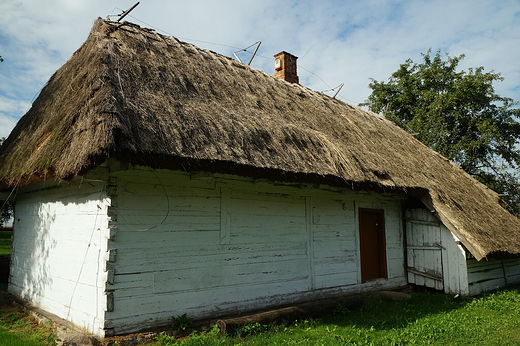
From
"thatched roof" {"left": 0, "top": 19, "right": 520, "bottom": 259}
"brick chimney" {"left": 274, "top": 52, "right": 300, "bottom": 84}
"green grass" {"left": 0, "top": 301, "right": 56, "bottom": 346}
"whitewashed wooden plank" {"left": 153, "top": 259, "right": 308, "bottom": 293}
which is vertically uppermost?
"brick chimney" {"left": 274, "top": 52, "right": 300, "bottom": 84}

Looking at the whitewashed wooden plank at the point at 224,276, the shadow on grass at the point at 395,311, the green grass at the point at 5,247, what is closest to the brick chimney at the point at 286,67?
the whitewashed wooden plank at the point at 224,276

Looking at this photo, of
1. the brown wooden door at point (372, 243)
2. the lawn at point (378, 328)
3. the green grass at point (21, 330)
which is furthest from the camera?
the brown wooden door at point (372, 243)

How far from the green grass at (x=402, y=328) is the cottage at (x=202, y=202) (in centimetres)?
84

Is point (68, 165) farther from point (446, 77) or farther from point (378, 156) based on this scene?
point (446, 77)

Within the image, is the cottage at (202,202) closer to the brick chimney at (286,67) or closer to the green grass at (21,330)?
the green grass at (21,330)

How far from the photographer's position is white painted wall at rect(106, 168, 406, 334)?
5.23 meters

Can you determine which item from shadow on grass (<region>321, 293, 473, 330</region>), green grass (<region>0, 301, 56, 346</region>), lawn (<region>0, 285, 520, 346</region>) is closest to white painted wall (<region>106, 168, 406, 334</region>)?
lawn (<region>0, 285, 520, 346</region>)

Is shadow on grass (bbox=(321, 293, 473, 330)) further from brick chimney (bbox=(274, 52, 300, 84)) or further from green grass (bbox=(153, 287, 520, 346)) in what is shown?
brick chimney (bbox=(274, 52, 300, 84))

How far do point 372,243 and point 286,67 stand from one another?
236 inches

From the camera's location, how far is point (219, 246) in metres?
6.14

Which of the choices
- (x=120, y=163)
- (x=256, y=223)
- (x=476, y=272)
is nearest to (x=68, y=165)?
(x=120, y=163)

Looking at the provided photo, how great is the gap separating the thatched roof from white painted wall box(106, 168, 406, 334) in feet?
2.34

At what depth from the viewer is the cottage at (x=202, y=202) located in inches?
203

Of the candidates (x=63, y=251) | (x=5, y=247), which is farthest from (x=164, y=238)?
(x=5, y=247)
